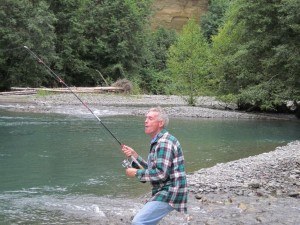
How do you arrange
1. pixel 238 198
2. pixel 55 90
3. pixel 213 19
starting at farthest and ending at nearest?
pixel 213 19 < pixel 55 90 < pixel 238 198

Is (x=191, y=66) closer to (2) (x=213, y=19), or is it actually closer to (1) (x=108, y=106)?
(1) (x=108, y=106)

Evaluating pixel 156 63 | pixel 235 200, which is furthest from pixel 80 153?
pixel 156 63

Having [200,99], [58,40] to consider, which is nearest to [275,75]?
[200,99]

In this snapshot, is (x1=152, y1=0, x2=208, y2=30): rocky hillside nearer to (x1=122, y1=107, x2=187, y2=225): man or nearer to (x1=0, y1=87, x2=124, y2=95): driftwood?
(x1=0, y1=87, x2=124, y2=95): driftwood

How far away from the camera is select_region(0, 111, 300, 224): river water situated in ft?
32.3

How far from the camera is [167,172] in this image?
4855 millimetres

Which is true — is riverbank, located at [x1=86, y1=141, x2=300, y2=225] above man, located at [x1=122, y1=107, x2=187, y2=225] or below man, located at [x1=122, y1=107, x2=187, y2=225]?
below

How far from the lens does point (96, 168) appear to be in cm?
1397

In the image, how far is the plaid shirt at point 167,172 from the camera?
4840 mm

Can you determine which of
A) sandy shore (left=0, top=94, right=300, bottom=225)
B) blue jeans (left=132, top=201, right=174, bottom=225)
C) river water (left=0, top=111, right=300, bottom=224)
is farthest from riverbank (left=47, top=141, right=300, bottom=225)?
blue jeans (left=132, top=201, right=174, bottom=225)

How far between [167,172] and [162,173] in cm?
6

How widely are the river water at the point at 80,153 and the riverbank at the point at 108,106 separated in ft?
7.88

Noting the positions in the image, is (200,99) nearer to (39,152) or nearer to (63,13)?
(63,13)

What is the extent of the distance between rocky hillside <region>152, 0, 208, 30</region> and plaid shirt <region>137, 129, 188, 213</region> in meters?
67.5
